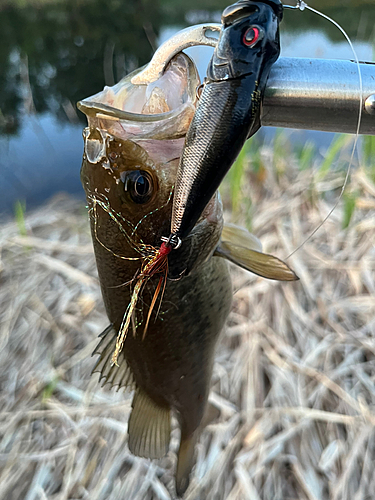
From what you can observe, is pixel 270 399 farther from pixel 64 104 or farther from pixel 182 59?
pixel 64 104

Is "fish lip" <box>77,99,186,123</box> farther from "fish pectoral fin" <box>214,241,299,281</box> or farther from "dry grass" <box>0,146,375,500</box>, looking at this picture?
"dry grass" <box>0,146,375,500</box>

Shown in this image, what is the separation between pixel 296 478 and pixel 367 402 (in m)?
0.57

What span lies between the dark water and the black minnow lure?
339cm

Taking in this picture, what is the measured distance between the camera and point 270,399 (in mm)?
2199

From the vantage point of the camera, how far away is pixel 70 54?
875 centimetres

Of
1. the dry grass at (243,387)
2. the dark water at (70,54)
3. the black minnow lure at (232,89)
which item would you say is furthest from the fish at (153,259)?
the dark water at (70,54)

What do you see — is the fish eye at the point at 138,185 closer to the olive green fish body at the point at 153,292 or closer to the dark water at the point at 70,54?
the olive green fish body at the point at 153,292

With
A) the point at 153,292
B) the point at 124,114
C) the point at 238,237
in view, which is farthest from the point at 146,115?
the point at 238,237

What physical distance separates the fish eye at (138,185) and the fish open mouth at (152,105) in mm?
95

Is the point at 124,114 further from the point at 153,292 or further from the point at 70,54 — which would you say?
the point at 70,54

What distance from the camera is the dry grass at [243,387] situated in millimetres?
1956

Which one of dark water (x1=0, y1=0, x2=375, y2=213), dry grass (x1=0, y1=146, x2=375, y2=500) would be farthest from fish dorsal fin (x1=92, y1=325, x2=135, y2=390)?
dark water (x1=0, y1=0, x2=375, y2=213)

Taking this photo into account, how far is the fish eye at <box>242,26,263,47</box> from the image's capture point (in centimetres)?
61

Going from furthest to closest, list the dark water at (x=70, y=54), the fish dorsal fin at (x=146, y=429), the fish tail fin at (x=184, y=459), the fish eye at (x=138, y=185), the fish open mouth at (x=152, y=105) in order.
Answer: the dark water at (x=70, y=54)
the fish tail fin at (x=184, y=459)
the fish dorsal fin at (x=146, y=429)
the fish eye at (x=138, y=185)
the fish open mouth at (x=152, y=105)
